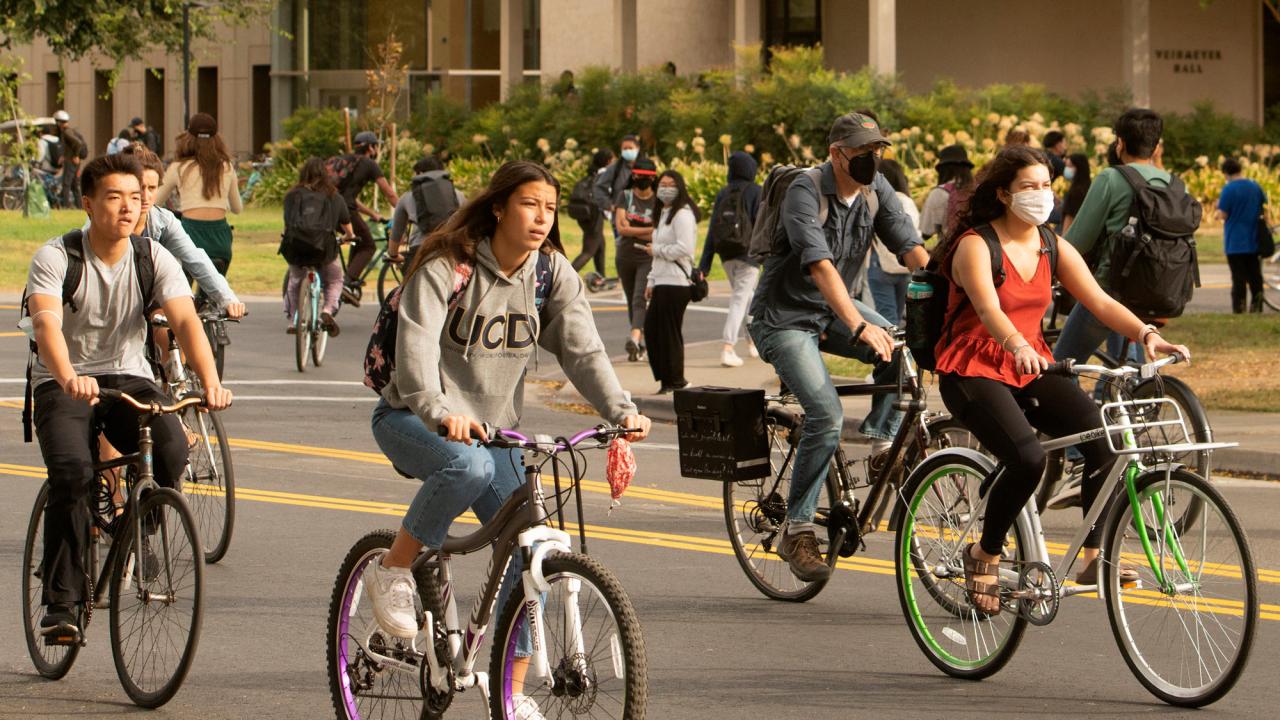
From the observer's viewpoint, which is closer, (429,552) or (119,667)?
(429,552)

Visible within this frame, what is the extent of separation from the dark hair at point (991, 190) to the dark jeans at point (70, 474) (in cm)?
264

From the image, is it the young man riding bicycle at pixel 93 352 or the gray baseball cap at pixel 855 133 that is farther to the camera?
the gray baseball cap at pixel 855 133

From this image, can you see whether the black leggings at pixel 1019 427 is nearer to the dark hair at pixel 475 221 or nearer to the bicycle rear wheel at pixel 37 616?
the dark hair at pixel 475 221

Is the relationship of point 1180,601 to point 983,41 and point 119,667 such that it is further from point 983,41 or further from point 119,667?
point 983,41

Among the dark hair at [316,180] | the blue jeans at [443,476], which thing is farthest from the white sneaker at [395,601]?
Result: the dark hair at [316,180]

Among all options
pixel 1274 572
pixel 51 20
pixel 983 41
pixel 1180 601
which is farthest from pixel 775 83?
pixel 1180 601

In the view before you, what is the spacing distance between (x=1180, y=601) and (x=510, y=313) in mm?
2341

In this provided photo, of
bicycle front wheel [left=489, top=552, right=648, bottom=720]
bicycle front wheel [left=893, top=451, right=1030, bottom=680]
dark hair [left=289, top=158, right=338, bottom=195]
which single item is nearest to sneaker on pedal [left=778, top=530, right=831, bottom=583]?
bicycle front wheel [left=893, top=451, right=1030, bottom=680]

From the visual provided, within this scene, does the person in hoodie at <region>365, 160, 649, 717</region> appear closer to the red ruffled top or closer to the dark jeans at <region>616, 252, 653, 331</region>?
the red ruffled top

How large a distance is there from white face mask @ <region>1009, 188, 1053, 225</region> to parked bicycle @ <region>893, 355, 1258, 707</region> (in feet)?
1.77

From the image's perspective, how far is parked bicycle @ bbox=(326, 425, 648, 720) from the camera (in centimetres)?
483

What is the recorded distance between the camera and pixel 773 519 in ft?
26.4

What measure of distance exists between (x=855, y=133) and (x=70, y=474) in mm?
3217

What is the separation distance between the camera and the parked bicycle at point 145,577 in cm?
606
